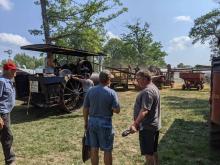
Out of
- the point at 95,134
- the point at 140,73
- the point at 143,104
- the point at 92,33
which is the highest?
the point at 92,33

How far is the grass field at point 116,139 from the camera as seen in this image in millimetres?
7320

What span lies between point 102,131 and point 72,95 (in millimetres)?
7666

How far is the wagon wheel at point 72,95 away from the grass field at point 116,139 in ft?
1.15

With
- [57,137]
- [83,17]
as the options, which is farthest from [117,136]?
[83,17]

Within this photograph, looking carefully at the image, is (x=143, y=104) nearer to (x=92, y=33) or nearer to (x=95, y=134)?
(x=95, y=134)

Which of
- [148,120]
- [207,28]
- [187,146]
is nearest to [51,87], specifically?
[187,146]

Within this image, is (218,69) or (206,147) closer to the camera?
(218,69)

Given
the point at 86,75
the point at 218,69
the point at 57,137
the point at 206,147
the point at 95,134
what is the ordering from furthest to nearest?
the point at 86,75, the point at 57,137, the point at 206,147, the point at 218,69, the point at 95,134

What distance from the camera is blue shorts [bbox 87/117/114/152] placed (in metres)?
5.76

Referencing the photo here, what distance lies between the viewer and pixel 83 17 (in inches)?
888

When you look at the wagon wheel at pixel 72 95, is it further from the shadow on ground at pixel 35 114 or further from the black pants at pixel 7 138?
the black pants at pixel 7 138

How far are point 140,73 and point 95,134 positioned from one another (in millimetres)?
1122

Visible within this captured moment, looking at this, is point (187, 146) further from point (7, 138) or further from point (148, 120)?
point (7, 138)

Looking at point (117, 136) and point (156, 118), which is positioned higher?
point (156, 118)
